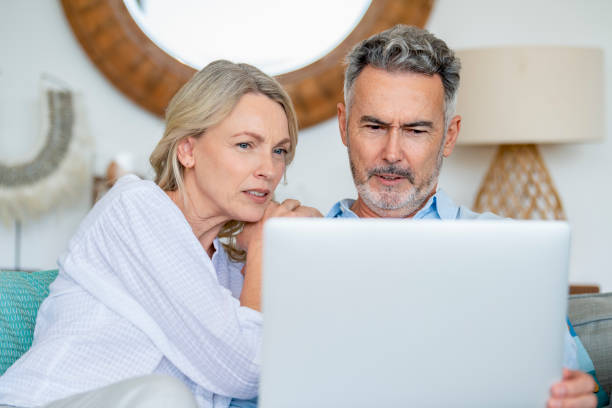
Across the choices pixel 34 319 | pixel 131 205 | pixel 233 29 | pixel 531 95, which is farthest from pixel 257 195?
pixel 233 29

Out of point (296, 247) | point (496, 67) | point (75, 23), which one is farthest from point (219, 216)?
point (75, 23)

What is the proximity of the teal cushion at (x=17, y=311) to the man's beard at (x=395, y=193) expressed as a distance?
0.81m

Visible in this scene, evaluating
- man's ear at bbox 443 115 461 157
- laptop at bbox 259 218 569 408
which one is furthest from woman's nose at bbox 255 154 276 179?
laptop at bbox 259 218 569 408

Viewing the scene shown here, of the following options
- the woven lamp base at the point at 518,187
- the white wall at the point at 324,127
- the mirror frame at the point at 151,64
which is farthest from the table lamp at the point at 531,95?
the mirror frame at the point at 151,64

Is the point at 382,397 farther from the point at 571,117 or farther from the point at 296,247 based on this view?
the point at 571,117

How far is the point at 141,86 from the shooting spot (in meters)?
2.75

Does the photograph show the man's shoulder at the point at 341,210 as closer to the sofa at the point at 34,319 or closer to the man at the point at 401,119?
the man at the point at 401,119

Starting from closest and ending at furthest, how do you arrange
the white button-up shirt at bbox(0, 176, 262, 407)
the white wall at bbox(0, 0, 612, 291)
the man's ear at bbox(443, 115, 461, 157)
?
the white button-up shirt at bbox(0, 176, 262, 407)
the man's ear at bbox(443, 115, 461, 157)
the white wall at bbox(0, 0, 612, 291)

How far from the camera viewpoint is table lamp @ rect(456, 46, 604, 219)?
88.6 inches

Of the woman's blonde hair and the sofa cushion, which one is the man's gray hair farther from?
the sofa cushion

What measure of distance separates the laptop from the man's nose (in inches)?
32.1

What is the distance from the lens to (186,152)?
1.62 m

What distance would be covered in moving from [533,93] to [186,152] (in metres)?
1.23

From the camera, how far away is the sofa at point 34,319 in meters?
1.47
